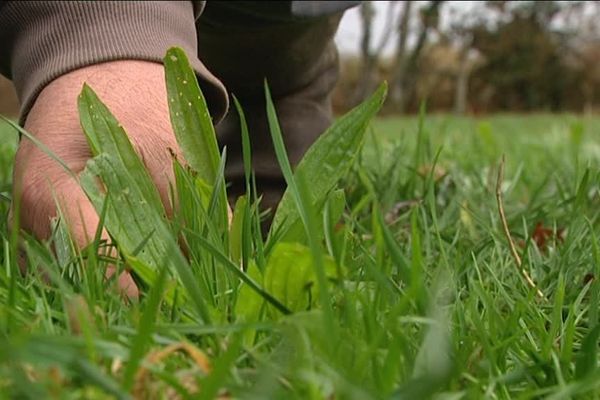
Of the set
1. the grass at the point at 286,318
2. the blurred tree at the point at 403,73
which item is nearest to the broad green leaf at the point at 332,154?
the grass at the point at 286,318

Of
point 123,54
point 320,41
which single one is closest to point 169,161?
point 123,54

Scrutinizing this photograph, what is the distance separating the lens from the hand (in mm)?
830

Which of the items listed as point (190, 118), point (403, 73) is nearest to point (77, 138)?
point (190, 118)

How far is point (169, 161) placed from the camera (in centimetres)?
87

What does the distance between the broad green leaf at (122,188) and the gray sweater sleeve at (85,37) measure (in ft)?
0.67

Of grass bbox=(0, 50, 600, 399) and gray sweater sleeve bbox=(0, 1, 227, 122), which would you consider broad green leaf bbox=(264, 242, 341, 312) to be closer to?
grass bbox=(0, 50, 600, 399)

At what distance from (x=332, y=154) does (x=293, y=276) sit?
0.21 m

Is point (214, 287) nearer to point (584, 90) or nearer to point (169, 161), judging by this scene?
point (169, 161)

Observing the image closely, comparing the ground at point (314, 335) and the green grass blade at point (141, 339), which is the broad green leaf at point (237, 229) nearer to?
the ground at point (314, 335)

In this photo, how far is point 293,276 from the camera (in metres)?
0.64

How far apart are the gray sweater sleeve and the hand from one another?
22 millimetres

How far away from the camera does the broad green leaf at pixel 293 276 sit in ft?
2.06

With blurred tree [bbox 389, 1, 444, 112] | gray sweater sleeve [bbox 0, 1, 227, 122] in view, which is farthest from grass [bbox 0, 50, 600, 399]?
blurred tree [bbox 389, 1, 444, 112]

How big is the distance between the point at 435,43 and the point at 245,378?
44.6ft
